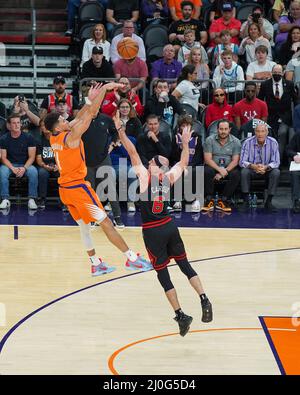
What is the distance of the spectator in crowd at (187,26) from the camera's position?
18719mm

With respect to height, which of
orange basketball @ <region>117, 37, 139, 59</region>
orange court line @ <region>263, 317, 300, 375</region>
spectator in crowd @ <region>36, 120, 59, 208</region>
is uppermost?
orange basketball @ <region>117, 37, 139, 59</region>

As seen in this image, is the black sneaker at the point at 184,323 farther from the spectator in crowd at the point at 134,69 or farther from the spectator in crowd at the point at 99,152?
the spectator in crowd at the point at 134,69

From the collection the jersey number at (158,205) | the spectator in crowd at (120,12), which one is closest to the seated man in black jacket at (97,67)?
the spectator in crowd at (120,12)

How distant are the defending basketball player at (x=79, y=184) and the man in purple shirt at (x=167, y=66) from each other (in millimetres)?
6233

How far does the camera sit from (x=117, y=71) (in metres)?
18.1

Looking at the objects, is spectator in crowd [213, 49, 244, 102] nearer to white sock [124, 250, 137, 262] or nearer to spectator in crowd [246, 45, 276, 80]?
spectator in crowd [246, 45, 276, 80]

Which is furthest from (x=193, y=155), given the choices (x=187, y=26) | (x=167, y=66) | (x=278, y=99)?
(x=187, y=26)

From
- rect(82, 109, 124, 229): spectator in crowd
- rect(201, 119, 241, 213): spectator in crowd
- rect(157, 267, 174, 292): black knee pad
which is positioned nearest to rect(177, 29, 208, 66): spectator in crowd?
rect(201, 119, 241, 213): spectator in crowd

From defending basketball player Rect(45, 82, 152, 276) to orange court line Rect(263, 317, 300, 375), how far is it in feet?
7.36

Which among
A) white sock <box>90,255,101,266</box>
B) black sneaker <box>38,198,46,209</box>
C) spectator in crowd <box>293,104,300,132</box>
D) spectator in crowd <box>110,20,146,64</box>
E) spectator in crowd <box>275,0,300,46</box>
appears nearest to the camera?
white sock <box>90,255,101,266</box>

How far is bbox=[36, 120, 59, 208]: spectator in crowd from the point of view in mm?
16359

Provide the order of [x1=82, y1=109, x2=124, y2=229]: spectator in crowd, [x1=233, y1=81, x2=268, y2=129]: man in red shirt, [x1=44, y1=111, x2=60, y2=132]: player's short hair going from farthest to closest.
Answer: [x1=233, y1=81, x2=268, y2=129]: man in red shirt
[x1=82, y1=109, x2=124, y2=229]: spectator in crowd
[x1=44, y1=111, x2=60, y2=132]: player's short hair

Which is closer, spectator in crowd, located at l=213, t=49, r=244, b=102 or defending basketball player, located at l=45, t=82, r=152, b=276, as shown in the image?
defending basketball player, located at l=45, t=82, r=152, b=276

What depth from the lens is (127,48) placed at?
58.0ft
